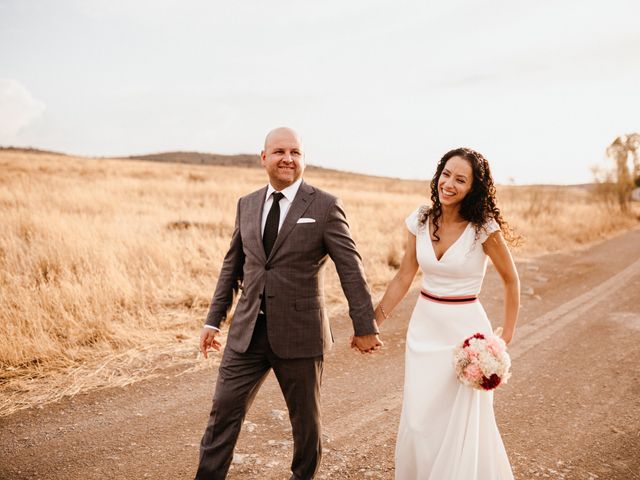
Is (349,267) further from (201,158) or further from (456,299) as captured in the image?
(201,158)

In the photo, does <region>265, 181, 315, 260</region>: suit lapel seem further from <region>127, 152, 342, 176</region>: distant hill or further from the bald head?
<region>127, 152, 342, 176</region>: distant hill

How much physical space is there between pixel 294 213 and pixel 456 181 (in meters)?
1.08

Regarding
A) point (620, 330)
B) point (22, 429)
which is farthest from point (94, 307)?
point (620, 330)

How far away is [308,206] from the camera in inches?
112

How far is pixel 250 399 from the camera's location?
116 inches

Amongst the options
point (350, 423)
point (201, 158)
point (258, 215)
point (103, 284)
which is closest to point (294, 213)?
point (258, 215)

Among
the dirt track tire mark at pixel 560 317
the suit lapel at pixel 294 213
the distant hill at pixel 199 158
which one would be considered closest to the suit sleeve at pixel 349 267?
the suit lapel at pixel 294 213

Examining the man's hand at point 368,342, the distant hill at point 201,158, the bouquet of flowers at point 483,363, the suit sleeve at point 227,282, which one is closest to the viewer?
the bouquet of flowers at point 483,363

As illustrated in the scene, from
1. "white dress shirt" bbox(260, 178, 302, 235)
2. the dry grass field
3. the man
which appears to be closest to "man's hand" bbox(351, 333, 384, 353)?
the man

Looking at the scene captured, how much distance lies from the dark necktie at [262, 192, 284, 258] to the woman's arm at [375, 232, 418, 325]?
35.0 inches

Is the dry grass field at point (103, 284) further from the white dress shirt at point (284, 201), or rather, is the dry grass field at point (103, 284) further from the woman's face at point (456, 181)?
the woman's face at point (456, 181)

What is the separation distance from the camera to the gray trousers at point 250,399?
9.23 feet

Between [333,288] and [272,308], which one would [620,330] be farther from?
[272,308]

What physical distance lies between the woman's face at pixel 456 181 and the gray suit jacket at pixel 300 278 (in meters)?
0.72
